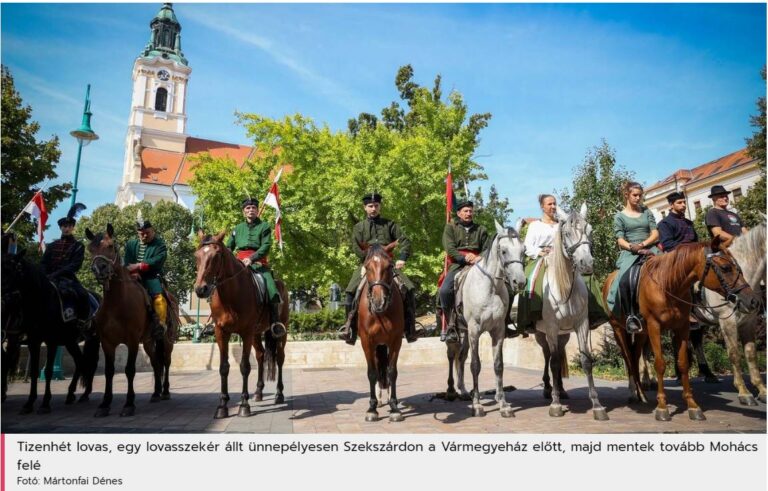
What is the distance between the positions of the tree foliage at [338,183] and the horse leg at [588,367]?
12.6m

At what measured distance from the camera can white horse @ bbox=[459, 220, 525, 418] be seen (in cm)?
622

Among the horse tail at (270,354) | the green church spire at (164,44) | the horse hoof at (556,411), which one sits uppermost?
the green church spire at (164,44)

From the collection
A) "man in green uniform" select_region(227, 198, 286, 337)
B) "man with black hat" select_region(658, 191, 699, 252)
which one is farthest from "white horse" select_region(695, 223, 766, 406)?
"man in green uniform" select_region(227, 198, 286, 337)

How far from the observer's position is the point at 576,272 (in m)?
6.27

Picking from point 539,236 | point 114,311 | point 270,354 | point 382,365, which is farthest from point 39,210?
point 539,236

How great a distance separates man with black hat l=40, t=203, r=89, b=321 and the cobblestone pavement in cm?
170

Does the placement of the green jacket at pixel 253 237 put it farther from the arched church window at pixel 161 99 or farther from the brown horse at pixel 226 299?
the arched church window at pixel 161 99

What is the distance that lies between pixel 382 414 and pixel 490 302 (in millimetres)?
2252

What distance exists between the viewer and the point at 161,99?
6856 cm

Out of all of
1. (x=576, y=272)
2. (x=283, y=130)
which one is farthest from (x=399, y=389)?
(x=283, y=130)

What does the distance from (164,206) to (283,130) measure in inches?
944

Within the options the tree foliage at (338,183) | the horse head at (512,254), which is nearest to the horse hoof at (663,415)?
the horse head at (512,254)

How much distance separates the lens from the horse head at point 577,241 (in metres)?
5.64

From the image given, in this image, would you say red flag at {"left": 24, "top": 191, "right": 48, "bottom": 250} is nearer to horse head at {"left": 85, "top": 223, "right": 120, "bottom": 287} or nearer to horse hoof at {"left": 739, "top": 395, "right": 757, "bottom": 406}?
horse head at {"left": 85, "top": 223, "right": 120, "bottom": 287}
